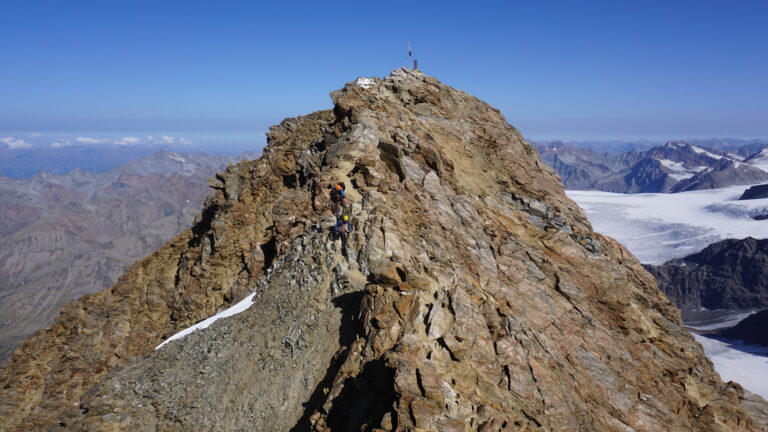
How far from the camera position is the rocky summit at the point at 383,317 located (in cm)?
1773

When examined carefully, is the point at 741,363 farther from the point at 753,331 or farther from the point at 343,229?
the point at 343,229

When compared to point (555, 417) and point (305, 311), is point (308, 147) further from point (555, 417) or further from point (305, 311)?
point (555, 417)

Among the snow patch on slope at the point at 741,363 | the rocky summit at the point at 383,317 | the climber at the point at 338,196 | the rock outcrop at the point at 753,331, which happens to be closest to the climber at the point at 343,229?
the rocky summit at the point at 383,317

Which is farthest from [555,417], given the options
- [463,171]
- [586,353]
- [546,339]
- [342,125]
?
[342,125]

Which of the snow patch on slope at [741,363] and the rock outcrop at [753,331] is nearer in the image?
the snow patch on slope at [741,363]

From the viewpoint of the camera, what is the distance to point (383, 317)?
1802 centimetres

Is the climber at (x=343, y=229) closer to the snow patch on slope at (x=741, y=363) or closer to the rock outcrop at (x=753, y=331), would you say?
the snow patch on slope at (x=741, y=363)

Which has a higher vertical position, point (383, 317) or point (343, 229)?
point (343, 229)

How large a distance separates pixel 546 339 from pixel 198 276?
83.6ft

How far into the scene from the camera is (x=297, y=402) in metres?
18.9

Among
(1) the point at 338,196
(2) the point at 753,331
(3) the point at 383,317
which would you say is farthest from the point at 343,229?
(2) the point at 753,331

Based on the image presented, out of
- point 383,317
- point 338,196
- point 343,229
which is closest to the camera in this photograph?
point 383,317

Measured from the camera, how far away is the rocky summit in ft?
58.2

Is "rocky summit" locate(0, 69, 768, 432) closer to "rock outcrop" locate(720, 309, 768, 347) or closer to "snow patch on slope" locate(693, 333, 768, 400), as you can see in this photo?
"snow patch on slope" locate(693, 333, 768, 400)
